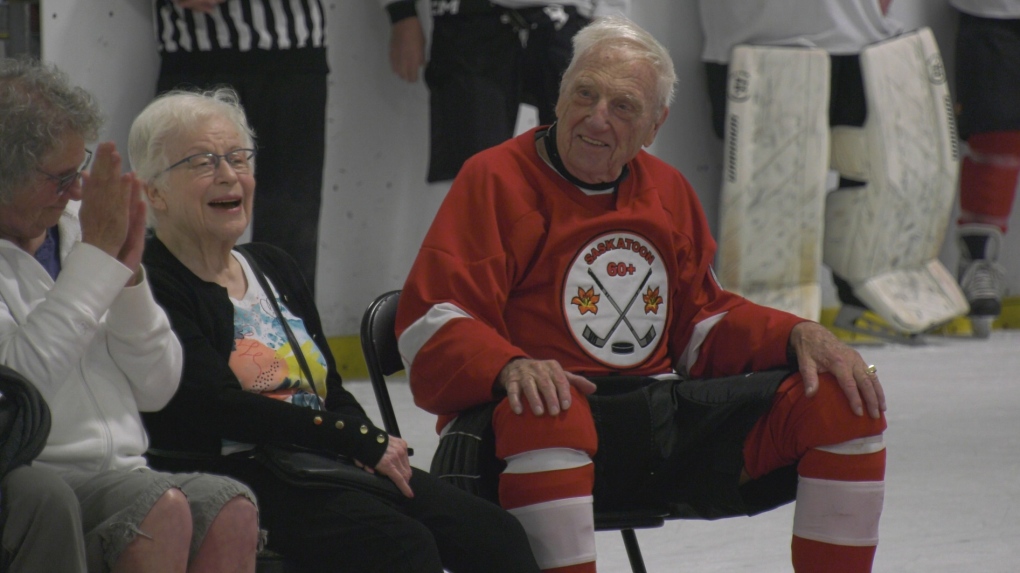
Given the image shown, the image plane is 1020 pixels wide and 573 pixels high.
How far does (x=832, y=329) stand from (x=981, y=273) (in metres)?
0.70

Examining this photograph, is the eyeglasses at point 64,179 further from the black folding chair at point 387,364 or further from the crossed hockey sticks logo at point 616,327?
the crossed hockey sticks logo at point 616,327

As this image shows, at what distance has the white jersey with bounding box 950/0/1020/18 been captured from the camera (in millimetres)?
5445

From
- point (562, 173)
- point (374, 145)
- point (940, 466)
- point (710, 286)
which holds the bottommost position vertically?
point (940, 466)

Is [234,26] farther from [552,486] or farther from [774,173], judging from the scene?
[552,486]

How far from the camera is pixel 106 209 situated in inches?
57.2

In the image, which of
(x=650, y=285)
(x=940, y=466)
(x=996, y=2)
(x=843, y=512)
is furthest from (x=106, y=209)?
(x=996, y=2)

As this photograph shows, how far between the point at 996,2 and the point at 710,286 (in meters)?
3.87

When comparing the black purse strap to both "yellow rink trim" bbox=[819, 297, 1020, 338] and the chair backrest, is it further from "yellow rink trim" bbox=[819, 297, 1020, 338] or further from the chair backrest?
"yellow rink trim" bbox=[819, 297, 1020, 338]

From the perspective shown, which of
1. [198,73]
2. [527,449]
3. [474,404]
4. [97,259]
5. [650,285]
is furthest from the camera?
[198,73]

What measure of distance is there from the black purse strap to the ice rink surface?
93cm

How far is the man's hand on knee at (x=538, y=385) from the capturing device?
1.74 m

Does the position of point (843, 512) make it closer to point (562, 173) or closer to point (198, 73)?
point (562, 173)

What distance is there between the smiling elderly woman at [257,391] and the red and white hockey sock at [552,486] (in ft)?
0.15

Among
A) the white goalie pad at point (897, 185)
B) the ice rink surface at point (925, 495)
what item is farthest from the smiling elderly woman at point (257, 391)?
the white goalie pad at point (897, 185)
